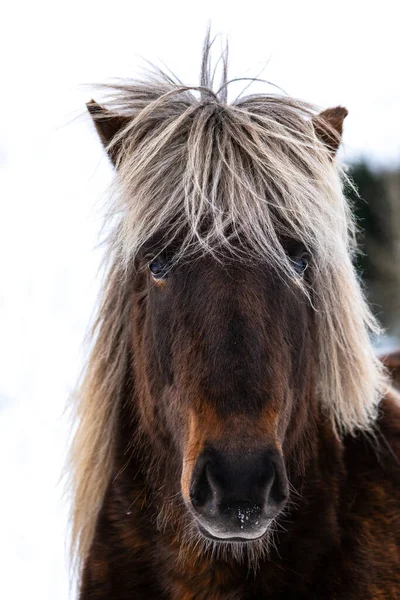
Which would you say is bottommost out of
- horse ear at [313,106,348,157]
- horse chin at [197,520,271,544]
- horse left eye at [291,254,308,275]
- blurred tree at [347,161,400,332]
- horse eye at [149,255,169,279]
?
blurred tree at [347,161,400,332]

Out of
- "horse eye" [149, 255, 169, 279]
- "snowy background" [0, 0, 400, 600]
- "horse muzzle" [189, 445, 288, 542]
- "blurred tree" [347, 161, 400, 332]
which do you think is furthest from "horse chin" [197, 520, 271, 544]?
"blurred tree" [347, 161, 400, 332]

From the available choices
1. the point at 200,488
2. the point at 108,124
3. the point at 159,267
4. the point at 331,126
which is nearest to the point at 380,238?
the point at 331,126

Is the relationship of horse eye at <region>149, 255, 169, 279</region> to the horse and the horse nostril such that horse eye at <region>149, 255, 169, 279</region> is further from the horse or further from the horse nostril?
the horse nostril

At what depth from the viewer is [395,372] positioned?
12.7ft

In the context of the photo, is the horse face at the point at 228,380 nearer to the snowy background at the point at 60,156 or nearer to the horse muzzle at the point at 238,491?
the horse muzzle at the point at 238,491

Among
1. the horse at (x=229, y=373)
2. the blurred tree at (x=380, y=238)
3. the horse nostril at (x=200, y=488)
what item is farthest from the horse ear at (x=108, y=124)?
the blurred tree at (x=380, y=238)

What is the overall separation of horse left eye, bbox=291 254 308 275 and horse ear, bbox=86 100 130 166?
0.78 meters

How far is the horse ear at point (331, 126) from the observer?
261 cm

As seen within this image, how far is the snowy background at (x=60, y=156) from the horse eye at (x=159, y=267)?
1.29 feet

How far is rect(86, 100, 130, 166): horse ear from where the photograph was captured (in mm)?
2594

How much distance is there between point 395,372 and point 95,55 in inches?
557

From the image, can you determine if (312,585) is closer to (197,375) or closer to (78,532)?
(197,375)

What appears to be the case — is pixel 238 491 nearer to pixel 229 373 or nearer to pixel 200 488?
pixel 200 488

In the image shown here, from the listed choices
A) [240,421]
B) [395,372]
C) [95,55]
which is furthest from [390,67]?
[240,421]
